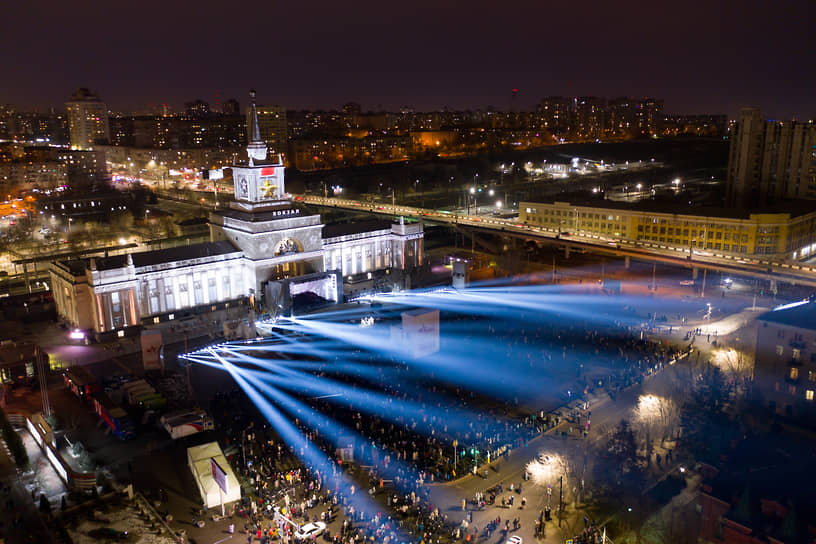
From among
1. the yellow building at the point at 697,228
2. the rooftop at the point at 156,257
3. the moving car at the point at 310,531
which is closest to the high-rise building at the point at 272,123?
the yellow building at the point at 697,228

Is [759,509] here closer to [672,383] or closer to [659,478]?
[659,478]

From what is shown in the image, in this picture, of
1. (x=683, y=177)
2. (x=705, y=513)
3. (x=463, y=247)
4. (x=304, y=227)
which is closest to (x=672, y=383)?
(x=705, y=513)

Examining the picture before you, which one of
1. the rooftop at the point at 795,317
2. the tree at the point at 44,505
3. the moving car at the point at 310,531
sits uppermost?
the rooftop at the point at 795,317

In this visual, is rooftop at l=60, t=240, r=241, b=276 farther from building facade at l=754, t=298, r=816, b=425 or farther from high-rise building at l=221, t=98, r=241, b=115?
high-rise building at l=221, t=98, r=241, b=115

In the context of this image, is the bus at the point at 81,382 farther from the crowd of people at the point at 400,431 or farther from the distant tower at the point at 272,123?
the distant tower at the point at 272,123

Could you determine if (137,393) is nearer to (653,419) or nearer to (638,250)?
(653,419)
